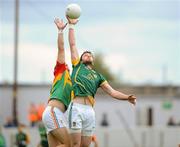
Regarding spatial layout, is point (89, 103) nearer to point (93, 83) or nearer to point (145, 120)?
point (93, 83)

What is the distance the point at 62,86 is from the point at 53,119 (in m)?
0.60

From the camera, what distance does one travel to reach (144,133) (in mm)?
37938

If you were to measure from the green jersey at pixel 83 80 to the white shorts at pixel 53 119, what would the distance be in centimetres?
47

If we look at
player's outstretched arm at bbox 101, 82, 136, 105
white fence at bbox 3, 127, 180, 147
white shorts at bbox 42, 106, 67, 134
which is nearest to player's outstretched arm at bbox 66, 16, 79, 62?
player's outstretched arm at bbox 101, 82, 136, 105

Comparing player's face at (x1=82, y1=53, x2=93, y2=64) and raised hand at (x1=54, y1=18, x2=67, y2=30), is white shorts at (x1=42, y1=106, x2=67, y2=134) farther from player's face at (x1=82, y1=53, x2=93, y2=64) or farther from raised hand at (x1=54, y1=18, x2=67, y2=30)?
raised hand at (x1=54, y1=18, x2=67, y2=30)

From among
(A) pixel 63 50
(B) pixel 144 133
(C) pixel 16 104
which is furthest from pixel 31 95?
(A) pixel 63 50

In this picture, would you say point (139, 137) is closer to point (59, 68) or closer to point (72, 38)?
point (72, 38)

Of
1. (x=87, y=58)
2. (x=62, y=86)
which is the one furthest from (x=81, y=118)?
(x=87, y=58)

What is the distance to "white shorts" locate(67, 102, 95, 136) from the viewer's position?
13.2 metres

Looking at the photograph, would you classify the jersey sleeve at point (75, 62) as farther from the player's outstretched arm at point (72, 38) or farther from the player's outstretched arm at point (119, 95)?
the player's outstretched arm at point (119, 95)

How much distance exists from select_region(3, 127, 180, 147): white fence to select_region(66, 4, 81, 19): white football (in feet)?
74.6

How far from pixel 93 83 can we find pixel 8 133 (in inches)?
900

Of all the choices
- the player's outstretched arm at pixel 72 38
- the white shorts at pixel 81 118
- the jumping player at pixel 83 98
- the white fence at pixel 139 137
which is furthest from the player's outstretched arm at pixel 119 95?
the white fence at pixel 139 137

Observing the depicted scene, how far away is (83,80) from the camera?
13336mm
